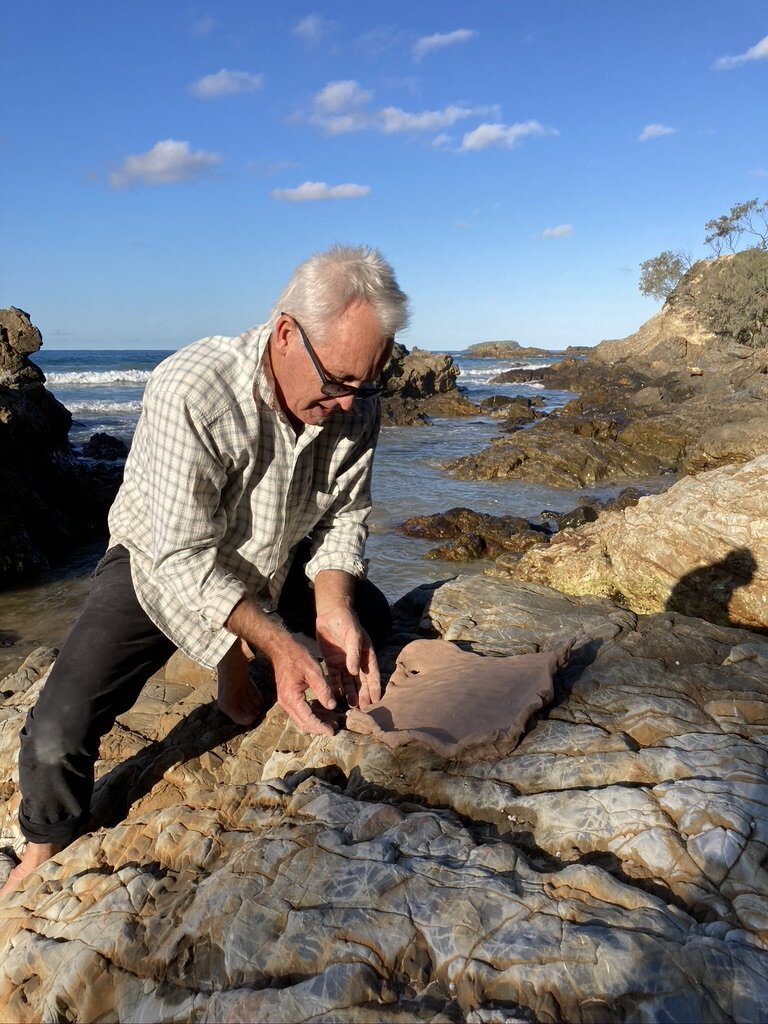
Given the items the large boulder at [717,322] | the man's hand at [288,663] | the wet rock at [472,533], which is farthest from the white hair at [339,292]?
the large boulder at [717,322]

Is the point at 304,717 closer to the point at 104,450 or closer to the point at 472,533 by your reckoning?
the point at 472,533

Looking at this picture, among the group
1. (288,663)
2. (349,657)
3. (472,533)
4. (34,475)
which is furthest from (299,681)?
(34,475)

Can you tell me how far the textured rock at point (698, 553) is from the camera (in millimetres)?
5109

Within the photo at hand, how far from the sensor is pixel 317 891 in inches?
74.5

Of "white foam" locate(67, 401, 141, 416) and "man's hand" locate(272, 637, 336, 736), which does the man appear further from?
"white foam" locate(67, 401, 141, 416)

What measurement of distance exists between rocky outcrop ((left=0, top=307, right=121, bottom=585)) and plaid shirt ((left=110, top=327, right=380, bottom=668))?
6.50 m

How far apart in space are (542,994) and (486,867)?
0.38m

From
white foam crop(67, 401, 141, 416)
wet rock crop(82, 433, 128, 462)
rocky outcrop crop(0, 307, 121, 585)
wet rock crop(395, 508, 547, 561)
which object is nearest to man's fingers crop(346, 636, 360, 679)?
wet rock crop(395, 508, 547, 561)

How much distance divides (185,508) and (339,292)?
92 cm

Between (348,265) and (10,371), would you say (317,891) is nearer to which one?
(348,265)

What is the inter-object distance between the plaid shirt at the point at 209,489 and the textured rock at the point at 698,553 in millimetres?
3269

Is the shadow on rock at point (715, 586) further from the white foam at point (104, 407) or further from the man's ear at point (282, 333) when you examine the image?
the white foam at point (104, 407)

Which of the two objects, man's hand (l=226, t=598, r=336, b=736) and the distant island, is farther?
the distant island

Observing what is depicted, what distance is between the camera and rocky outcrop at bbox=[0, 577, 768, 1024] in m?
Result: 1.61
